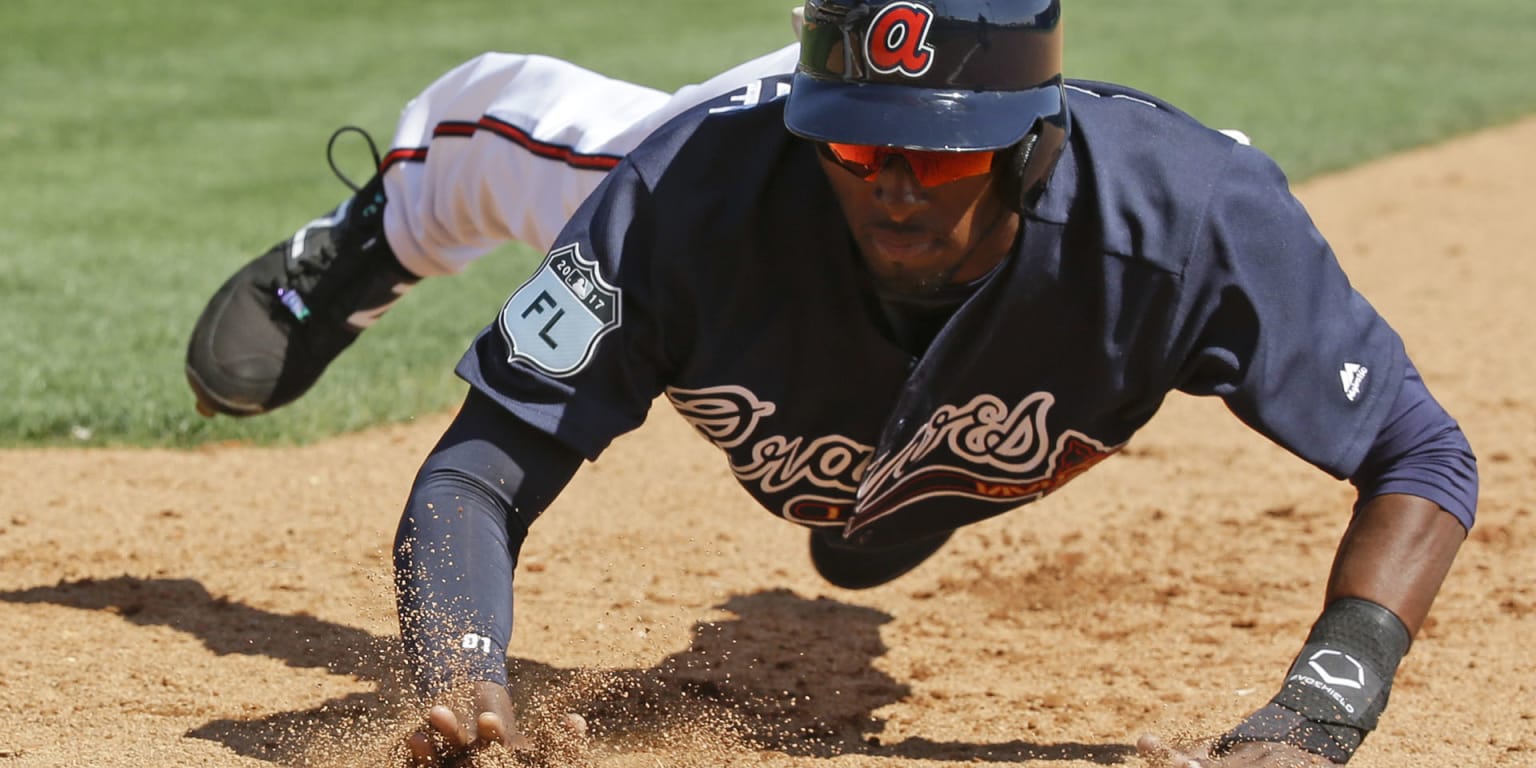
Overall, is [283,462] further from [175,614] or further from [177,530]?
[175,614]

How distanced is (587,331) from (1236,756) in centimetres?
112

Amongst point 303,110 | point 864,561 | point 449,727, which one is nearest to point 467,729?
point 449,727


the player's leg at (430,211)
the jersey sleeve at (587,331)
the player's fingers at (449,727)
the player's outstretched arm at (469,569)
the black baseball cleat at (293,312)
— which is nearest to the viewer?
the player's fingers at (449,727)

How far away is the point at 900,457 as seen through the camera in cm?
304

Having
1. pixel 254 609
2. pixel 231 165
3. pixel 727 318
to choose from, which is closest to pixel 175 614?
pixel 254 609

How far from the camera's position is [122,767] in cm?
287

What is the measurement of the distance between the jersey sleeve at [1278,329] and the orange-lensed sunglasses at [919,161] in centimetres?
37

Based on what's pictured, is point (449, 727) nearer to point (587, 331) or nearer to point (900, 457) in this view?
point (587, 331)

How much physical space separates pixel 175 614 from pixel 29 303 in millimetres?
3179

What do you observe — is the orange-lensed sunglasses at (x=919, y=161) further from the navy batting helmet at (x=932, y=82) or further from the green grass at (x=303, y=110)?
the green grass at (x=303, y=110)

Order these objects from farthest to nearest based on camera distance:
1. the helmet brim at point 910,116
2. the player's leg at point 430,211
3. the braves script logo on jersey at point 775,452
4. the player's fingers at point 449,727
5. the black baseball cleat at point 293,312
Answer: the black baseball cleat at point 293,312 → the player's leg at point 430,211 → the braves script logo on jersey at point 775,452 → the helmet brim at point 910,116 → the player's fingers at point 449,727

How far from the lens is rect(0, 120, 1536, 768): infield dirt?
3.36 meters

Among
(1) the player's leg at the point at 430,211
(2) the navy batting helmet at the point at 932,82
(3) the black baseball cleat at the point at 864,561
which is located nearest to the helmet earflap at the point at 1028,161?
(2) the navy batting helmet at the point at 932,82

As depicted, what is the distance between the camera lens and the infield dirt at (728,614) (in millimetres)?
3355
